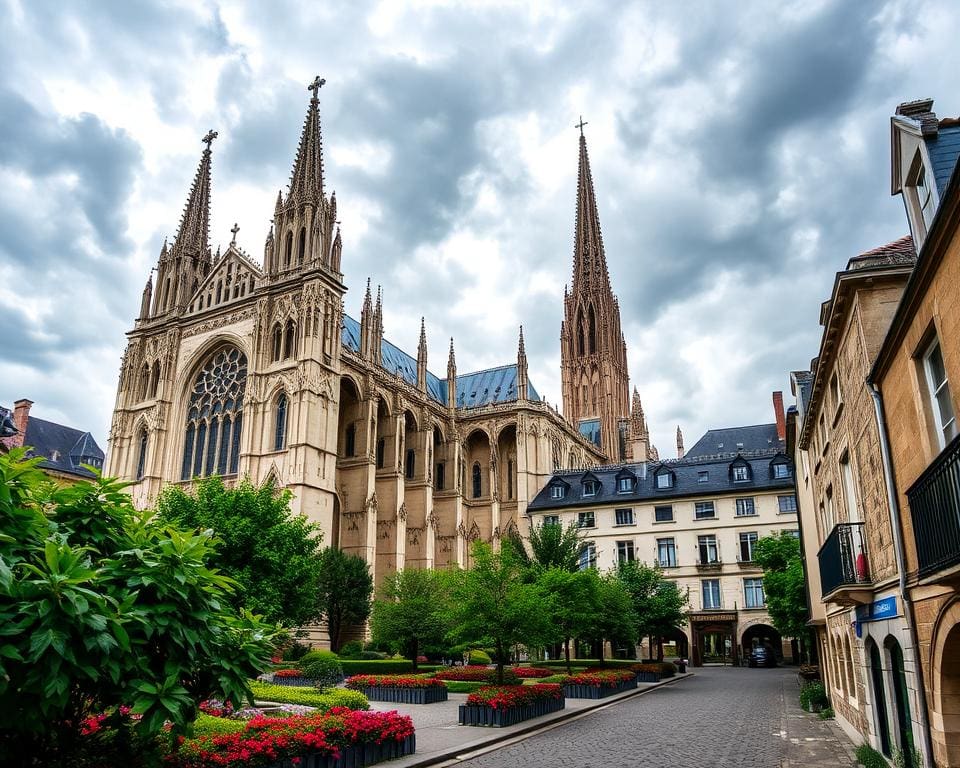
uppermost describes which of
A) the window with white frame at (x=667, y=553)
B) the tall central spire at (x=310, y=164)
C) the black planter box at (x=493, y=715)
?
the tall central spire at (x=310, y=164)

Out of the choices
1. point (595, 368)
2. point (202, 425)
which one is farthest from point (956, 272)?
point (595, 368)

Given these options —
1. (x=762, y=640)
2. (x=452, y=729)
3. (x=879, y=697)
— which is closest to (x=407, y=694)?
(x=452, y=729)

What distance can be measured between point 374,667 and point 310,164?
33828 mm

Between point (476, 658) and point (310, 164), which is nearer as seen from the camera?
point (476, 658)

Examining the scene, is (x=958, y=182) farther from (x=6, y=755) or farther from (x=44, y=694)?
(x=6, y=755)

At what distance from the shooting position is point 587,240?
10244 centimetres

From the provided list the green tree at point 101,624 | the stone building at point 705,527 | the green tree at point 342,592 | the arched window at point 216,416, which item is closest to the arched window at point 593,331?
the stone building at point 705,527

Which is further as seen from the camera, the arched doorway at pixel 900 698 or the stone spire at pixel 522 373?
the stone spire at pixel 522 373

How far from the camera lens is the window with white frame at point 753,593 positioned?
1766 inches

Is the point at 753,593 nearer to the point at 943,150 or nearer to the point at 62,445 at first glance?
the point at 943,150

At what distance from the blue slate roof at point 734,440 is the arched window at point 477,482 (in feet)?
58.8

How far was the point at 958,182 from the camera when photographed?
594cm

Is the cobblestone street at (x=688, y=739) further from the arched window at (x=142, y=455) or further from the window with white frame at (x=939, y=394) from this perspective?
the arched window at (x=142, y=455)

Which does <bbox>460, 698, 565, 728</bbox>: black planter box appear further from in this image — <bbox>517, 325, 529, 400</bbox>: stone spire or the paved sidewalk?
<bbox>517, 325, 529, 400</bbox>: stone spire
